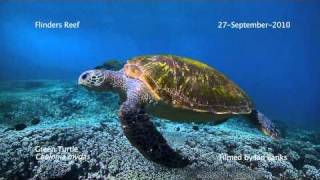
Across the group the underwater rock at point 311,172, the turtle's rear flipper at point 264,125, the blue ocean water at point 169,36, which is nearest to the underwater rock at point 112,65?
the blue ocean water at point 169,36

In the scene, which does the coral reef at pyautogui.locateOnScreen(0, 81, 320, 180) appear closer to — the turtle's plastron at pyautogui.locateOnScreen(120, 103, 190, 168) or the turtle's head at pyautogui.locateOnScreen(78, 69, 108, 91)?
A: the turtle's plastron at pyautogui.locateOnScreen(120, 103, 190, 168)

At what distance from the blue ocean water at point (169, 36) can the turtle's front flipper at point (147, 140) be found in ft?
6.90

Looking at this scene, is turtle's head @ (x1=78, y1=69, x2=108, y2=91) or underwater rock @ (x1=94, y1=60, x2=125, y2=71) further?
underwater rock @ (x1=94, y1=60, x2=125, y2=71)

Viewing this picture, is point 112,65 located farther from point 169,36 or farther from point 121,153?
point 121,153

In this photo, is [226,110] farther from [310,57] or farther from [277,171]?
[310,57]

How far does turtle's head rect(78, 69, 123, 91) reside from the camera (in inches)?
130

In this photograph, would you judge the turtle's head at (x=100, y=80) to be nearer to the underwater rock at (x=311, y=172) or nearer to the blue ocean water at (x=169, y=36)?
the blue ocean water at (x=169, y=36)

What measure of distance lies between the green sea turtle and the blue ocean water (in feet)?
3.93

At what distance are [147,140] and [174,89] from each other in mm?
729

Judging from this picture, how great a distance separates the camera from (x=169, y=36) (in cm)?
582

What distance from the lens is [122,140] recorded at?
3.50m

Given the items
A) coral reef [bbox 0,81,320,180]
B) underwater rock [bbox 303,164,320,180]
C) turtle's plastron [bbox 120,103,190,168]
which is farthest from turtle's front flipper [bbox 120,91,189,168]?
underwater rock [bbox 303,164,320,180]

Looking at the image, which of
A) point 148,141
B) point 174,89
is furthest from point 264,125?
point 148,141

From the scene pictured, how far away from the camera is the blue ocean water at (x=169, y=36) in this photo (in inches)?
177
